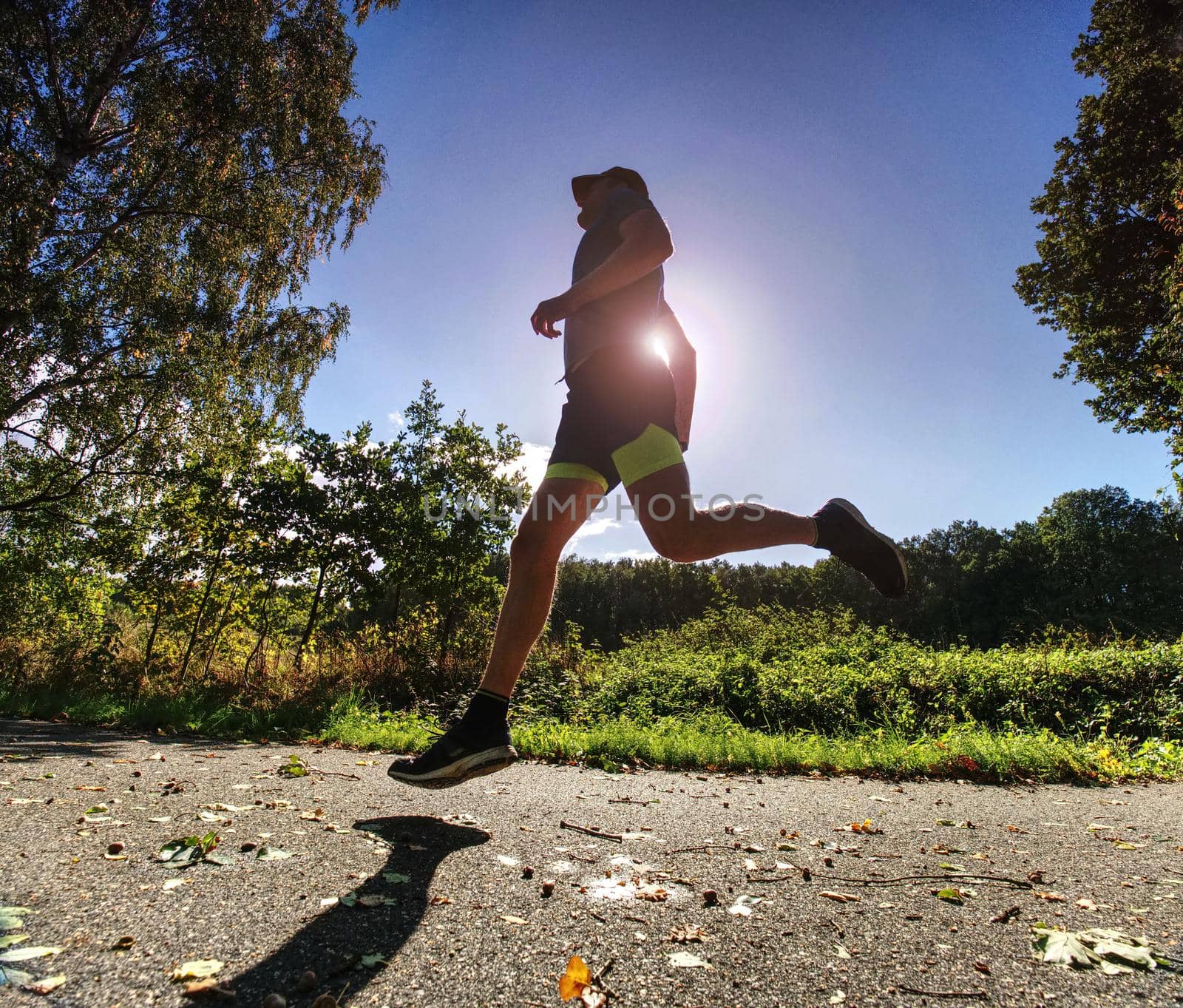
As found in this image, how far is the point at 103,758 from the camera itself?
313 cm

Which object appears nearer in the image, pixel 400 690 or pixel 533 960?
pixel 533 960

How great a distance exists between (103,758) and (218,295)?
31.0ft

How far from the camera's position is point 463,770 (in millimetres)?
1918

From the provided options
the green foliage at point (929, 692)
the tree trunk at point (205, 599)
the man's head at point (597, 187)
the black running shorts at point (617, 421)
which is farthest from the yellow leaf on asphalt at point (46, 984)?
the tree trunk at point (205, 599)

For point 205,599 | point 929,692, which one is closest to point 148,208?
point 205,599

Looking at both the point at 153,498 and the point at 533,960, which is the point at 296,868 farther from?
the point at 153,498

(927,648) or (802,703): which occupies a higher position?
(927,648)

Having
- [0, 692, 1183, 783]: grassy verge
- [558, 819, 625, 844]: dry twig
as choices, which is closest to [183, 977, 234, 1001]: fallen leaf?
[558, 819, 625, 844]: dry twig

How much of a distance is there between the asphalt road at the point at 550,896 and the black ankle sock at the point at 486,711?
1.04 feet

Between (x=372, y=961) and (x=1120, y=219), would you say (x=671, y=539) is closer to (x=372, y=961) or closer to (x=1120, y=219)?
(x=372, y=961)

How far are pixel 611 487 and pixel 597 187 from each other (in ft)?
4.88

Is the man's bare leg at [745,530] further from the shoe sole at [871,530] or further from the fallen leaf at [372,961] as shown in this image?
the fallen leaf at [372,961]

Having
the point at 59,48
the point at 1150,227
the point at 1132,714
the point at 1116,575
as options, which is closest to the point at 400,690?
the point at 1132,714

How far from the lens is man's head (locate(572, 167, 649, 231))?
2752 millimetres
